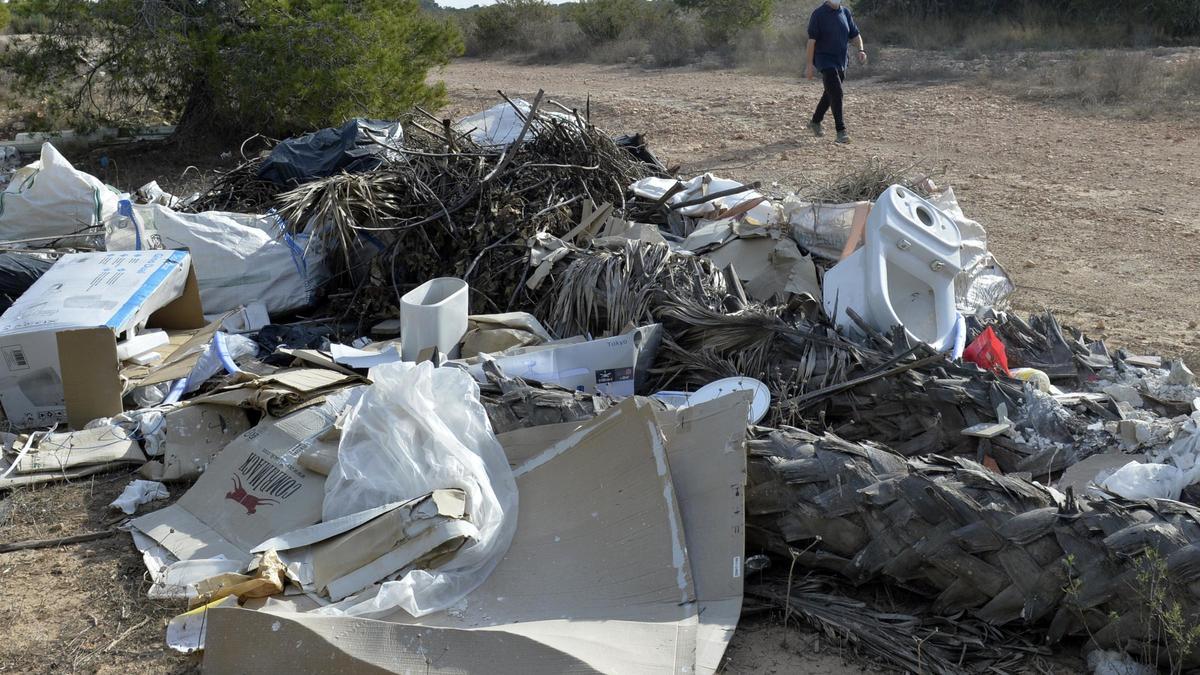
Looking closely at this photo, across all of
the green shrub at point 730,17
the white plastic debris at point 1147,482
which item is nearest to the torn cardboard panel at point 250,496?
the white plastic debris at point 1147,482

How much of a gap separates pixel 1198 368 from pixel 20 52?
994 centimetres

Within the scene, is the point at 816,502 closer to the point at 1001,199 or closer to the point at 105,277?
the point at 105,277

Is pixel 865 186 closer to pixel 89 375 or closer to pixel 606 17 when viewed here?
pixel 89 375

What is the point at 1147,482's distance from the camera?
2918 mm

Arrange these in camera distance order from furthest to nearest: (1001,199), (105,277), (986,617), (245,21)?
(245,21), (1001,199), (105,277), (986,617)

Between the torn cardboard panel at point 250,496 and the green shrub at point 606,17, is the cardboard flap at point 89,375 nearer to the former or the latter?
the torn cardboard panel at point 250,496

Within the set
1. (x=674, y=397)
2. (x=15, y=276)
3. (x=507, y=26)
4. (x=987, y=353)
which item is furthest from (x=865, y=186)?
(x=507, y=26)

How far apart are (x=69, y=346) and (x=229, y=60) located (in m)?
5.64

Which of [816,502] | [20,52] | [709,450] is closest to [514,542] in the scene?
[709,450]

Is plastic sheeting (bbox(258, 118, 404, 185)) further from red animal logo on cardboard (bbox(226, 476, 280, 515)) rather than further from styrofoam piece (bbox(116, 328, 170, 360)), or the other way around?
red animal logo on cardboard (bbox(226, 476, 280, 515))

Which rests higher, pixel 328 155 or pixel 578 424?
pixel 328 155

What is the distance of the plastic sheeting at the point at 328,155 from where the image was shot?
228 inches

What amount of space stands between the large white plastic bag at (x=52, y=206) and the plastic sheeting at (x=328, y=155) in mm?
938

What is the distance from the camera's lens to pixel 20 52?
9383 mm
